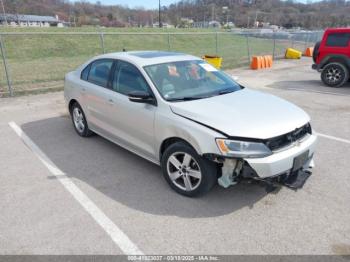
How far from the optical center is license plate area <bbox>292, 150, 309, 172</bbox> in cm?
324

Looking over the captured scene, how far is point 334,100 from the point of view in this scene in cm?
817

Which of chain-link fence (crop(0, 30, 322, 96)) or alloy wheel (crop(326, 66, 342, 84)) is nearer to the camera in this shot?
alloy wheel (crop(326, 66, 342, 84))

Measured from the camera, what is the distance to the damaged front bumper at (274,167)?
3018 millimetres

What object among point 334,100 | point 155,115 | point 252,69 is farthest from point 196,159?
point 252,69

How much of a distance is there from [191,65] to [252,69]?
1079cm

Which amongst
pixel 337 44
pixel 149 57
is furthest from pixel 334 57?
pixel 149 57

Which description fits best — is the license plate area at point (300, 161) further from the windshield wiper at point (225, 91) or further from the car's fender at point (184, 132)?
the windshield wiper at point (225, 91)

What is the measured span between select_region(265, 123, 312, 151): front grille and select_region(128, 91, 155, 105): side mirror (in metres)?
1.49

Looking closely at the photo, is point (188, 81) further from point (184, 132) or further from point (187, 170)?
point (187, 170)

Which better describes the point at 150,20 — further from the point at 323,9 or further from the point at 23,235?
the point at 23,235

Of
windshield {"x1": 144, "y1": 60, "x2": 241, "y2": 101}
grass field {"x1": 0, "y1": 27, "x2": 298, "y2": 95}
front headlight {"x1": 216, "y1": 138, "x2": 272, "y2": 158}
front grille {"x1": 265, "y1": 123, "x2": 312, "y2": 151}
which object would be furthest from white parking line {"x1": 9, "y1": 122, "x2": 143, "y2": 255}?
grass field {"x1": 0, "y1": 27, "x2": 298, "y2": 95}

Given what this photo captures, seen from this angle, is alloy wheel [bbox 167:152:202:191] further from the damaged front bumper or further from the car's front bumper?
the car's front bumper

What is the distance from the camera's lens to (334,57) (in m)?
9.58

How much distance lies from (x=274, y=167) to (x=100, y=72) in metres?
3.17
